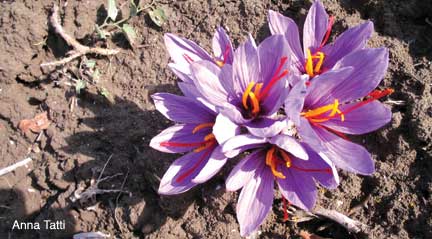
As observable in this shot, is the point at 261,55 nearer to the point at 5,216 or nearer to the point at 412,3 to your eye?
the point at 412,3

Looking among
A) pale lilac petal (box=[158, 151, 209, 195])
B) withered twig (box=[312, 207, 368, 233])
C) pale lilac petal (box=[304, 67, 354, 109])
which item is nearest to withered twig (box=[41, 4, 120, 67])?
pale lilac petal (box=[158, 151, 209, 195])

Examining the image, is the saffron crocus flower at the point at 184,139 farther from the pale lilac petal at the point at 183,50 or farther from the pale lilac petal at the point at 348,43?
the pale lilac petal at the point at 348,43

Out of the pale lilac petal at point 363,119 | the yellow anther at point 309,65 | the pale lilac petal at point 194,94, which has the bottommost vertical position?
the pale lilac petal at point 363,119

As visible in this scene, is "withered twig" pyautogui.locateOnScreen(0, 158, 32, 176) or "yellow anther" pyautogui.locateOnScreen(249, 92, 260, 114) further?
"withered twig" pyautogui.locateOnScreen(0, 158, 32, 176)

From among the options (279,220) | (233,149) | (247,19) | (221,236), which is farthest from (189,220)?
(247,19)

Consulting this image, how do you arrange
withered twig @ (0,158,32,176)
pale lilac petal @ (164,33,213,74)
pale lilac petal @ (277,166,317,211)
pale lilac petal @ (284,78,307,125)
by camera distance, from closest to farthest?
pale lilac petal @ (284,78,307,125) < pale lilac petal @ (277,166,317,211) < pale lilac petal @ (164,33,213,74) < withered twig @ (0,158,32,176)

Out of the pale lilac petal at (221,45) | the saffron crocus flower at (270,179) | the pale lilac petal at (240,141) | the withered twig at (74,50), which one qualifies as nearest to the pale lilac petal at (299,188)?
the saffron crocus flower at (270,179)

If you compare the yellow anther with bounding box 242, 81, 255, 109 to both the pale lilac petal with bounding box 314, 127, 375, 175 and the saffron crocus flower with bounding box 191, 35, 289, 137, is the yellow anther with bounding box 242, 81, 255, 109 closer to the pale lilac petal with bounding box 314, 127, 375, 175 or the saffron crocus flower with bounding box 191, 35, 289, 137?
the saffron crocus flower with bounding box 191, 35, 289, 137
